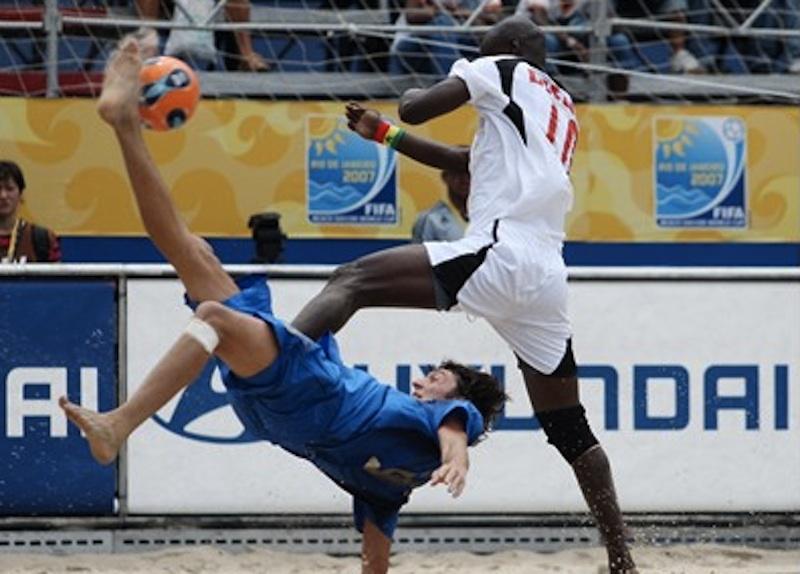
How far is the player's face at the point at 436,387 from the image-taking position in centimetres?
735

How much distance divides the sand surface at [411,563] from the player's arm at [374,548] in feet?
6.43

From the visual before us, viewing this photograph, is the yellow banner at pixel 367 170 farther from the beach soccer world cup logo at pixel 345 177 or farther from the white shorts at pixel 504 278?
the white shorts at pixel 504 278

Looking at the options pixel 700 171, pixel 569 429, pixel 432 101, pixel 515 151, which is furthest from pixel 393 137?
pixel 700 171

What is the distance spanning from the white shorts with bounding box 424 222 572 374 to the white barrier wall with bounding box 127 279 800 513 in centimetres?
211

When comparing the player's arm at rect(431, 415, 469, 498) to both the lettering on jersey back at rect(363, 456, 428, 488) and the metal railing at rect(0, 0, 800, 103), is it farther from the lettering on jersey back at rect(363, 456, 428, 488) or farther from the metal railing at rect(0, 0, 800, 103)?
the metal railing at rect(0, 0, 800, 103)

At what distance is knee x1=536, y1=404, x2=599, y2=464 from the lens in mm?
8109

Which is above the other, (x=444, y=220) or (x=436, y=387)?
(x=444, y=220)

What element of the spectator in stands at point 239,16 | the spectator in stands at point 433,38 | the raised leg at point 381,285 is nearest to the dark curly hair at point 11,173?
the spectator in stands at point 239,16

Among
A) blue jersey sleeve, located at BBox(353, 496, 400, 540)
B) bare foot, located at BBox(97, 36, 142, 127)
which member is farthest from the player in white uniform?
bare foot, located at BBox(97, 36, 142, 127)

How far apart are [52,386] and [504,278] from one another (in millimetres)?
2999

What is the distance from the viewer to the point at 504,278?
7.71 meters

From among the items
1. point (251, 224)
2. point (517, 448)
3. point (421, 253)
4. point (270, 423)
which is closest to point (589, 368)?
point (517, 448)

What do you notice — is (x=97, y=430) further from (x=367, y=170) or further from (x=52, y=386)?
(x=367, y=170)

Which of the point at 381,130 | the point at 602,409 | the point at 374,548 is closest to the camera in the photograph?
the point at 374,548
